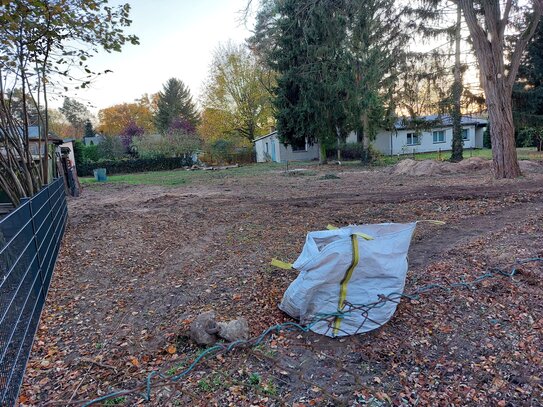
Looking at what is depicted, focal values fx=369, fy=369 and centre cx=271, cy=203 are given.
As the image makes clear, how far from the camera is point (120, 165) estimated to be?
27.8 metres

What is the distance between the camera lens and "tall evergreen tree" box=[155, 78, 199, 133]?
153 feet

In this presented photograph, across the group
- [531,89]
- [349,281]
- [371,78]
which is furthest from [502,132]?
[531,89]

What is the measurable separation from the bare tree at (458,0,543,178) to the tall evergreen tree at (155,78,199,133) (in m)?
39.4

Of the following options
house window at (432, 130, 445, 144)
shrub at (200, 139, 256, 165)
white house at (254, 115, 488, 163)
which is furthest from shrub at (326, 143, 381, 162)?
house window at (432, 130, 445, 144)

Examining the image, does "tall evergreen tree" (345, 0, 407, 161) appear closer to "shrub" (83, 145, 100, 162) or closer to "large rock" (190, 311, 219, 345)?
"large rock" (190, 311, 219, 345)

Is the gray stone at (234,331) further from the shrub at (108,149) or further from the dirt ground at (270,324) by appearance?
the shrub at (108,149)

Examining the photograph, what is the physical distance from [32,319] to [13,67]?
506 centimetres

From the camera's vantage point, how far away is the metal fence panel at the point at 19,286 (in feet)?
7.70

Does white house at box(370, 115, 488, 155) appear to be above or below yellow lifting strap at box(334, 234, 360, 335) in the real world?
above

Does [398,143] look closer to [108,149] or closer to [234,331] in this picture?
[108,149]

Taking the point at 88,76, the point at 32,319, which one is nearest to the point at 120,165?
the point at 88,76

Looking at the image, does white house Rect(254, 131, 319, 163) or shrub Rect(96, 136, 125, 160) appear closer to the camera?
white house Rect(254, 131, 319, 163)

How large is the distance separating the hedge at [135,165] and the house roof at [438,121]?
16402 millimetres

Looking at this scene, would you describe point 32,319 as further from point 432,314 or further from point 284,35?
point 284,35
